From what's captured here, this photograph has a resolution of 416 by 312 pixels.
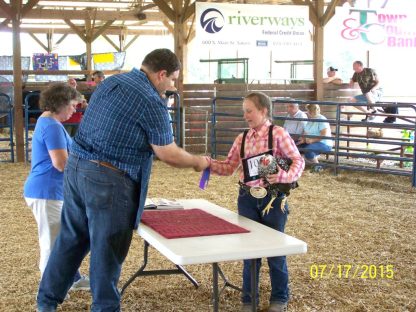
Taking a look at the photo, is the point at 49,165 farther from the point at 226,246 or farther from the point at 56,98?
the point at 226,246

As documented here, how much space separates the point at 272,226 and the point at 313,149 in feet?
19.3

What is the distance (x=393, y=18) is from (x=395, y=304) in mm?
9500

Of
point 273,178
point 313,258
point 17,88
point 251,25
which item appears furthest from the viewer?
point 251,25

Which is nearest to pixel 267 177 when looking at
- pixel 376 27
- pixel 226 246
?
pixel 226 246

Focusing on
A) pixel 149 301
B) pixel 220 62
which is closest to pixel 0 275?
pixel 149 301

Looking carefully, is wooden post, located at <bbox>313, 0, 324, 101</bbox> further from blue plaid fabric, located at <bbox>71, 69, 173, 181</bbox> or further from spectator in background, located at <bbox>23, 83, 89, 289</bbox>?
blue plaid fabric, located at <bbox>71, 69, 173, 181</bbox>

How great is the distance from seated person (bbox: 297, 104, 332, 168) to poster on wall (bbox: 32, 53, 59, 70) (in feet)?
31.1

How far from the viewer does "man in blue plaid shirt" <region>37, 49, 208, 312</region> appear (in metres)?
2.84

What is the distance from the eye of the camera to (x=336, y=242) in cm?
520

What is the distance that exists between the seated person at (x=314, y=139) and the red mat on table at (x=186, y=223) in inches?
234

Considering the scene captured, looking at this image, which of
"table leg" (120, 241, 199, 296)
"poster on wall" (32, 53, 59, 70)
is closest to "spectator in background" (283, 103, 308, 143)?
"table leg" (120, 241, 199, 296)

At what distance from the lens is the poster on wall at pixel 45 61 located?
54.0 ft

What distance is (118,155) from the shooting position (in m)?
2.88

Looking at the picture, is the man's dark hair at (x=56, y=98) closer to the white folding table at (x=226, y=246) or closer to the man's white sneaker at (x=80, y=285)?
the white folding table at (x=226, y=246)
